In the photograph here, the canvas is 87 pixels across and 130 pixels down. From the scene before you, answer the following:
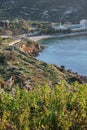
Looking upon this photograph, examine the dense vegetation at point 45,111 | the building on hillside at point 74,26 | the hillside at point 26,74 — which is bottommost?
the building on hillside at point 74,26

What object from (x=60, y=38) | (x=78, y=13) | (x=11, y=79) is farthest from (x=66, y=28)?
(x=11, y=79)

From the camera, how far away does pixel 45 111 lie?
14766mm

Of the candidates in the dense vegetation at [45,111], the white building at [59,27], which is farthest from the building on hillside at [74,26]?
the dense vegetation at [45,111]

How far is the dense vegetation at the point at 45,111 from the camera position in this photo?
45.5 feet

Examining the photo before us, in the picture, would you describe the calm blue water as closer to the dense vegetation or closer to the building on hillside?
the building on hillside

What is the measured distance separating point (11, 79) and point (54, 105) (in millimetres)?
20841

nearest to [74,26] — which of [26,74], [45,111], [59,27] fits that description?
[59,27]

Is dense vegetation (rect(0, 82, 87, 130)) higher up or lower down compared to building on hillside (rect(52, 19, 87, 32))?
higher up

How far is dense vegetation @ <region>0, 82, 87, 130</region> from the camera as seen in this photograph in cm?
1387

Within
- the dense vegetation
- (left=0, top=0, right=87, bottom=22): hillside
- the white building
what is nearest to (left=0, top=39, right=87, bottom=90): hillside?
the dense vegetation

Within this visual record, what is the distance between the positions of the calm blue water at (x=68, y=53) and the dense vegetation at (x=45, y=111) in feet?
134

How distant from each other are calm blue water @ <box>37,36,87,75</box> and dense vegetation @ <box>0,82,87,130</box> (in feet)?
134

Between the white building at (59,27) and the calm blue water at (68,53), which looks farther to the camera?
the white building at (59,27)

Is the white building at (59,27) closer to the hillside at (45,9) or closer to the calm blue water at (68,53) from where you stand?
the calm blue water at (68,53)
